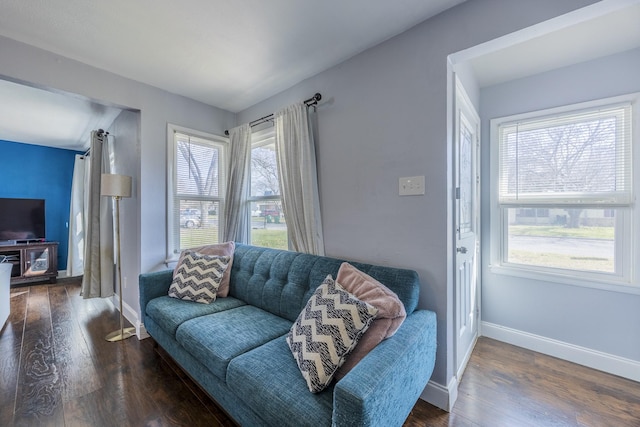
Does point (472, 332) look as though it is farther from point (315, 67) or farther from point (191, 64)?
point (191, 64)

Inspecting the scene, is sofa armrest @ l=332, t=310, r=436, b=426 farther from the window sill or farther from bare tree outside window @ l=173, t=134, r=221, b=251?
bare tree outside window @ l=173, t=134, r=221, b=251

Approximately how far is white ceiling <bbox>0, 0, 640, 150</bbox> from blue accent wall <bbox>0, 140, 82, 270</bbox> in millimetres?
2502

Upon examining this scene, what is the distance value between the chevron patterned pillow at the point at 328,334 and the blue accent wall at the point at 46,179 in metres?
5.66

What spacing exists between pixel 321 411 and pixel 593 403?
187cm

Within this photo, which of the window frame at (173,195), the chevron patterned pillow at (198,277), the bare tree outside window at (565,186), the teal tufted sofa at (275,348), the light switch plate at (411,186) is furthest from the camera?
the window frame at (173,195)

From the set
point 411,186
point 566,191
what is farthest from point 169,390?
point 566,191

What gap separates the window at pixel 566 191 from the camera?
6.35 feet

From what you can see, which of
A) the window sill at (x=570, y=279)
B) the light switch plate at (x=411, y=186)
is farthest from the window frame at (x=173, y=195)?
the window sill at (x=570, y=279)

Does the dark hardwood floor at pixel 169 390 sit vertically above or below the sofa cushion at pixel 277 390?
below

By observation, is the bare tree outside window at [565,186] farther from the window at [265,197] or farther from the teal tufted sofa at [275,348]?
the window at [265,197]

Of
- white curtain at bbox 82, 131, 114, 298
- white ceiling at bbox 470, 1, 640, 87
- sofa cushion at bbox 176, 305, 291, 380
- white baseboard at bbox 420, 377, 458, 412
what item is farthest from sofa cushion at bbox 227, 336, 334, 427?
white curtain at bbox 82, 131, 114, 298

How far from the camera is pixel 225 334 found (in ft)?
5.26

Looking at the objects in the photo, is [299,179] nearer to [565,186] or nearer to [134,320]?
[565,186]

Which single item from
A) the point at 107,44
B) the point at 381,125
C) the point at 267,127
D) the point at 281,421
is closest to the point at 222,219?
the point at 267,127
